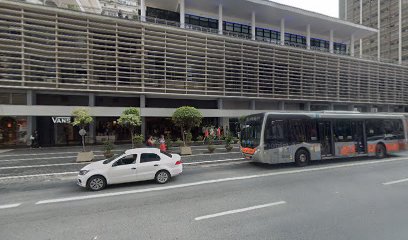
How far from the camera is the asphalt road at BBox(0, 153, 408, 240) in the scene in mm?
4676

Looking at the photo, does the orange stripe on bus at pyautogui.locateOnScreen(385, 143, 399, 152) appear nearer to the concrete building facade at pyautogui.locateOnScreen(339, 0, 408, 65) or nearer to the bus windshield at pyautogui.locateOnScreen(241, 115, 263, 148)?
the bus windshield at pyautogui.locateOnScreen(241, 115, 263, 148)

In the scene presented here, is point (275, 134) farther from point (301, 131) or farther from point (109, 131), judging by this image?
point (109, 131)

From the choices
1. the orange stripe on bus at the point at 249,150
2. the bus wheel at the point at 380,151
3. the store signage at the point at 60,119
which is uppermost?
the store signage at the point at 60,119

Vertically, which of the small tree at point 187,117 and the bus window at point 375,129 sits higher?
the small tree at point 187,117

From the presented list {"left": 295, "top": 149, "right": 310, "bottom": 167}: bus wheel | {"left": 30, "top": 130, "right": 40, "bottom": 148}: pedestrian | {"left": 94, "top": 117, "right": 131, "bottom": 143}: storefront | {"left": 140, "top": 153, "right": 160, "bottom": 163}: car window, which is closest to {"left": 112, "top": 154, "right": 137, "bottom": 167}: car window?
{"left": 140, "top": 153, "right": 160, "bottom": 163}: car window

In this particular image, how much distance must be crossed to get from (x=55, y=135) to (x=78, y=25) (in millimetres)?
11551

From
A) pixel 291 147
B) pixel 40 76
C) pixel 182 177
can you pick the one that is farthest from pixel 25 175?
pixel 291 147

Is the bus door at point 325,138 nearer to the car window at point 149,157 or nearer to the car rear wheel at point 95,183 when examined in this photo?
the car window at point 149,157

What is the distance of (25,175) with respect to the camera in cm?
1038

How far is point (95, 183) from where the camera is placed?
26.2ft

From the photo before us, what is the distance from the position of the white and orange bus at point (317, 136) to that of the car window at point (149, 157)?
535 cm

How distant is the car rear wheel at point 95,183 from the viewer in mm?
7945

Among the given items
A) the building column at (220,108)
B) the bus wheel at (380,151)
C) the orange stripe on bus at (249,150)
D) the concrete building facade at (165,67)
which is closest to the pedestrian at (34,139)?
the concrete building facade at (165,67)

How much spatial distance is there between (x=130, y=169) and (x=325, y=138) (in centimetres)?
1091
